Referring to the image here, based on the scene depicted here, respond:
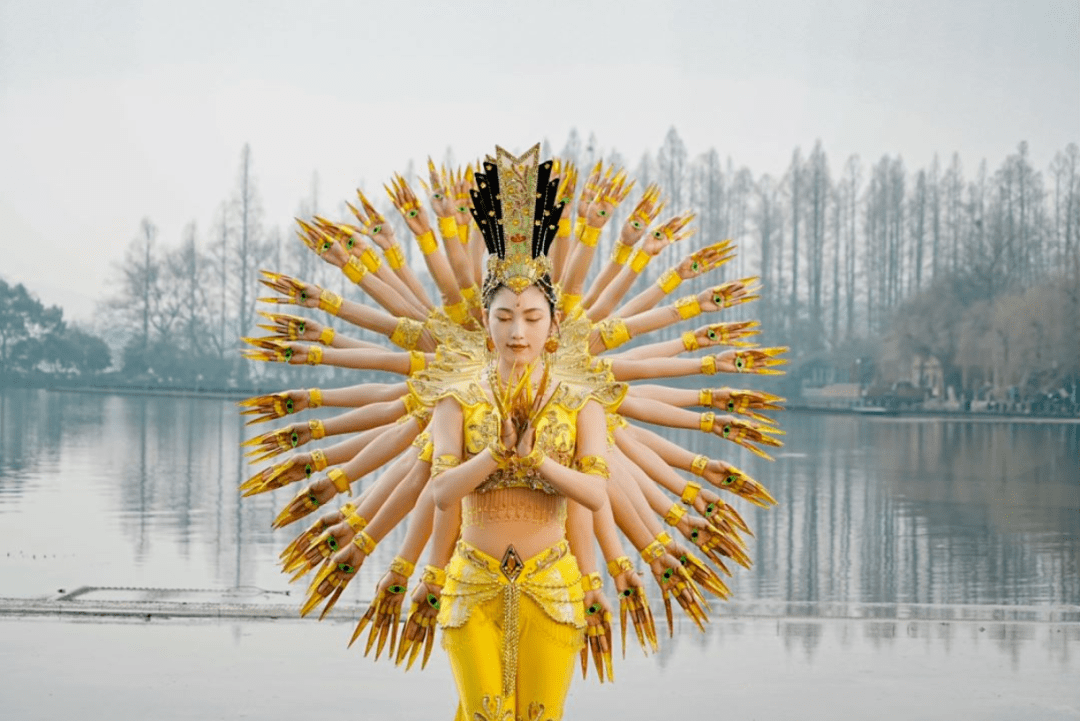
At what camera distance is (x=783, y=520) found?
17.6 metres

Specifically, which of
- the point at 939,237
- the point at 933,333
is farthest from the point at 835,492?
the point at 939,237

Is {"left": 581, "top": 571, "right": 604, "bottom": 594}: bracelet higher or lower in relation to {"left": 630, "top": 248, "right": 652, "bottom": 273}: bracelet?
lower

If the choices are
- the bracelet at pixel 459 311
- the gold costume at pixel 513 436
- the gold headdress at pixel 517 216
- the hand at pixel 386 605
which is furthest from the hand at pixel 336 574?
the gold headdress at pixel 517 216

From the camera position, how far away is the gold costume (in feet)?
16.9

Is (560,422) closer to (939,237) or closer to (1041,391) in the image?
(1041,391)

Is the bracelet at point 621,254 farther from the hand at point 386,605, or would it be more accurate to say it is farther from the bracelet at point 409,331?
the hand at point 386,605

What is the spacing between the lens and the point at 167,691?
8133 millimetres

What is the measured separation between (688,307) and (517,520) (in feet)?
4.20

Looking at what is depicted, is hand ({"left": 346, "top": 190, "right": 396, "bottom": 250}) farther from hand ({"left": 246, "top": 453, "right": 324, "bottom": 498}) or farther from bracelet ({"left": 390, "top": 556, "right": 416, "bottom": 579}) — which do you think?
bracelet ({"left": 390, "top": 556, "right": 416, "bottom": 579})

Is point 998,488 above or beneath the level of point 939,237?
beneath

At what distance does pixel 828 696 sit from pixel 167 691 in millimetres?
3374

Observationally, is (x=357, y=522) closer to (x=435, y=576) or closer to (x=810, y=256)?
(x=435, y=576)

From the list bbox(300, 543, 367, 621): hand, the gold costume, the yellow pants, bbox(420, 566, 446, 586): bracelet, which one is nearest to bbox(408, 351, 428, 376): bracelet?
the gold costume

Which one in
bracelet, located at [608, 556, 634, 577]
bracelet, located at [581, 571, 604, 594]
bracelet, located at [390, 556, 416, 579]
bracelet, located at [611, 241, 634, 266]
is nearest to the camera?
bracelet, located at [581, 571, 604, 594]
